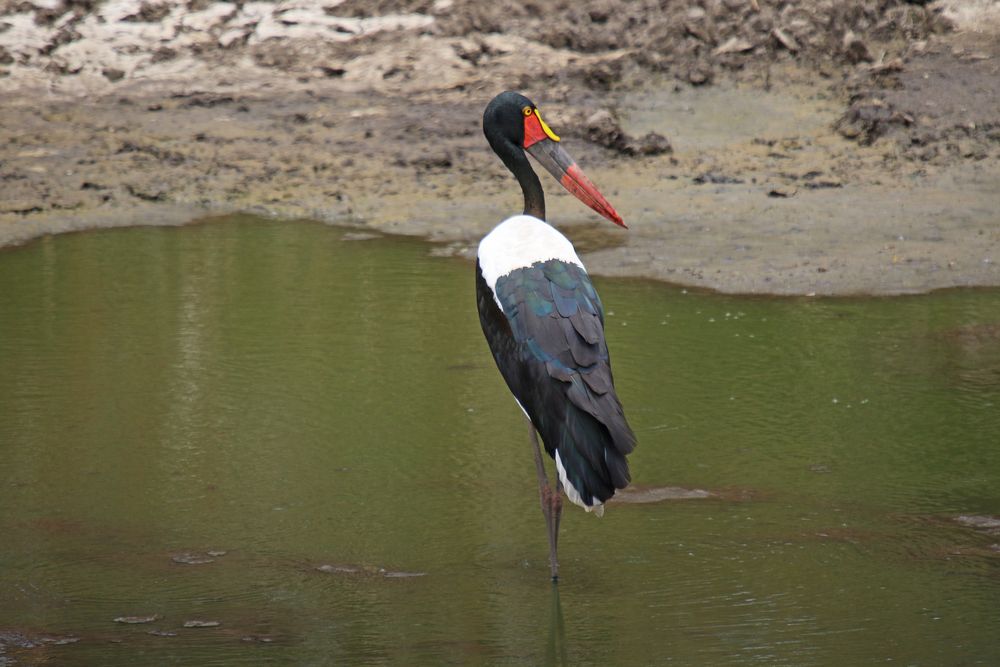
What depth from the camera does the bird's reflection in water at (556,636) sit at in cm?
328

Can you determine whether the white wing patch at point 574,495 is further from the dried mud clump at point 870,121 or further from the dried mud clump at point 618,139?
the dried mud clump at point 870,121

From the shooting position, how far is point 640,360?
5.56m

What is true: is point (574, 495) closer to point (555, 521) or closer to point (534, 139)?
point (555, 521)

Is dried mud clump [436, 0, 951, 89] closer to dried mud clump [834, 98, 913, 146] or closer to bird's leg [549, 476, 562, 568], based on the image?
dried mud clump [834, 98, 913, 146]

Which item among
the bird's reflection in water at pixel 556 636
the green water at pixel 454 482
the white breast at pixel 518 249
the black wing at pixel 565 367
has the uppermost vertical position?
the white breast at pixel 518 249

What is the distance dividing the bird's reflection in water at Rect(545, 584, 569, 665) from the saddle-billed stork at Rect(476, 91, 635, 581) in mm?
153

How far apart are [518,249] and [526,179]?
2.10 ft

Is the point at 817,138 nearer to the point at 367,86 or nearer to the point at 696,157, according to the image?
the point at 696,157

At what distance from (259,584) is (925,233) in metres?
4.75

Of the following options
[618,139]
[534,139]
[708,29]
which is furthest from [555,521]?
[708,29]

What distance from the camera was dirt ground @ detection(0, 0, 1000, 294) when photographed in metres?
7.52

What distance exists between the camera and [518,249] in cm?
393

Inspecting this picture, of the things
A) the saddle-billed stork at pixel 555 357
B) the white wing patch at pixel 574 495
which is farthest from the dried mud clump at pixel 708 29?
the white wing patch at pixel 574 495

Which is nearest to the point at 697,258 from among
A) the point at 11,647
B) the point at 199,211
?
the point at 199,211
